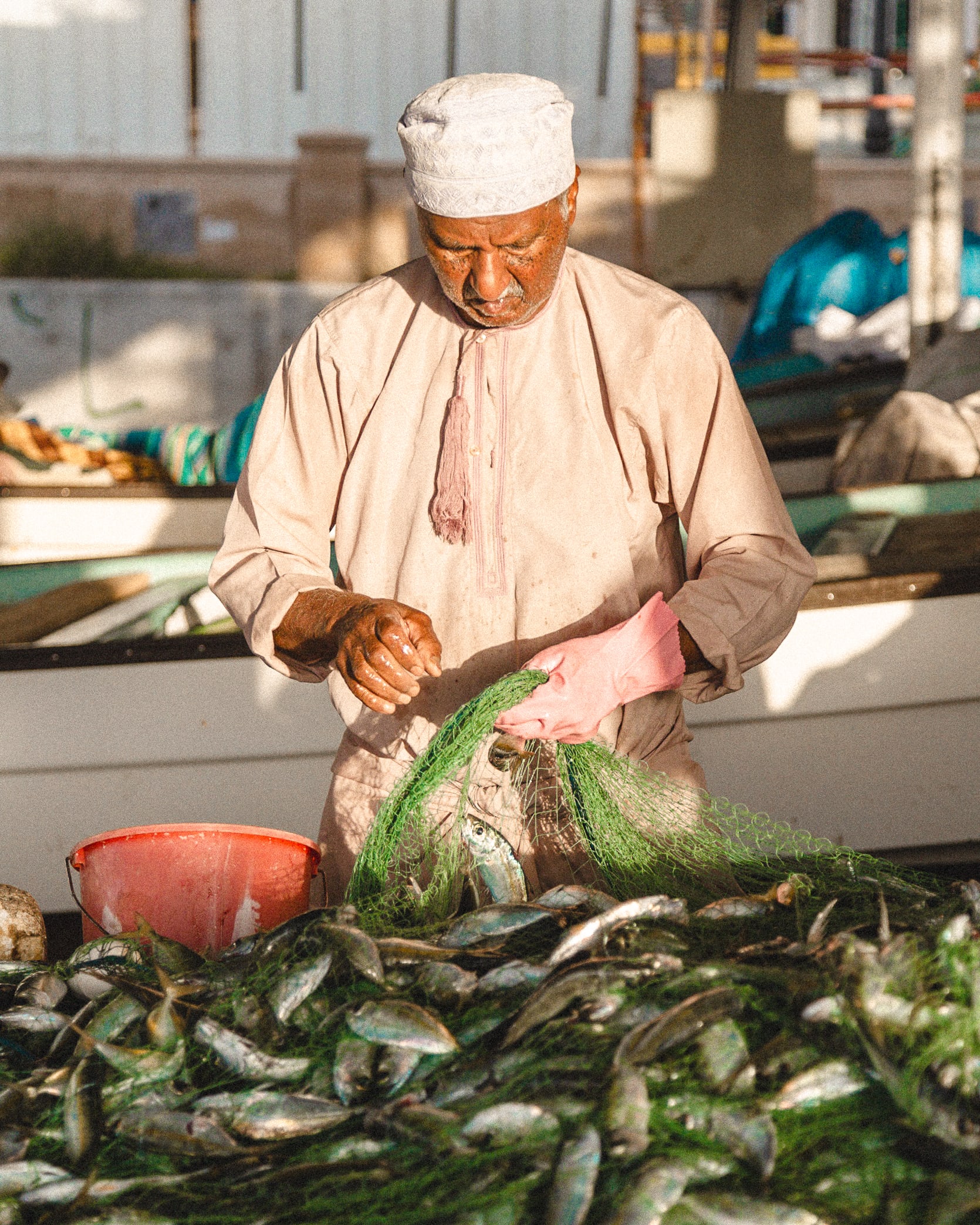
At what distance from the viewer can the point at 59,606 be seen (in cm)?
498

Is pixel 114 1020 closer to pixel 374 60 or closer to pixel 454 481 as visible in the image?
pixel 454 481

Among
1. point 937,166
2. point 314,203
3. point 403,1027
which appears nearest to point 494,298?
point 403,1027

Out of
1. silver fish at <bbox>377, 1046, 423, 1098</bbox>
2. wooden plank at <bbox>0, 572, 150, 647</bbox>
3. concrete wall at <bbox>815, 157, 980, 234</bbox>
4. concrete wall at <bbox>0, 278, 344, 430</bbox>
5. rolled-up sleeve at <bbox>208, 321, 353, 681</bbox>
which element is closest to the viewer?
silver fish at <bbox>377, 1046, 423, 1098</bbox>

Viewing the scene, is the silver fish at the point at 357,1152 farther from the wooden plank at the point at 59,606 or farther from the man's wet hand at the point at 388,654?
the wooden plank at the point at 59,606

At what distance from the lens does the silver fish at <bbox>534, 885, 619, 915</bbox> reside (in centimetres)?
187

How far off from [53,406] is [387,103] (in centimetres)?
576

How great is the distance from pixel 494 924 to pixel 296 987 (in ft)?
0.92

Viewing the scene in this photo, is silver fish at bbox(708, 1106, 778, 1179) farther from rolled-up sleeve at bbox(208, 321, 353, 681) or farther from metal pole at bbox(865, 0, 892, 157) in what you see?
metal pole at bbox(865, 0, 892, 157)

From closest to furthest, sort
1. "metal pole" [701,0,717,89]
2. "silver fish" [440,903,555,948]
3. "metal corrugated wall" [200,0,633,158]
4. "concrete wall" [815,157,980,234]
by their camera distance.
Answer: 1. "silver fish" [440,903,555,948]
2. "concrete wall" [815,157,980,234]
3. "metal pole" [701,0,717,89]
4. "metal corrugated wall" [200,0,633,158]

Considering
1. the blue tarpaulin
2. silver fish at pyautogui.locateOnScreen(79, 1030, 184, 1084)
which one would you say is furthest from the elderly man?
the blue tarpaulin

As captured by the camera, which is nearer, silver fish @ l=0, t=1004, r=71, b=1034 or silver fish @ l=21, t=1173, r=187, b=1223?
silver fish @ l=21, t=1173, r=187, b=1223

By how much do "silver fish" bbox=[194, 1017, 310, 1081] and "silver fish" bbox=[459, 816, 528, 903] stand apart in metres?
0.51

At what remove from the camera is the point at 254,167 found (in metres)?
14.3

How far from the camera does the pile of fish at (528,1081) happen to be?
1.37 meters
